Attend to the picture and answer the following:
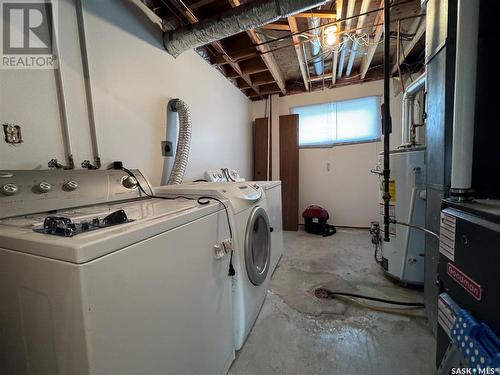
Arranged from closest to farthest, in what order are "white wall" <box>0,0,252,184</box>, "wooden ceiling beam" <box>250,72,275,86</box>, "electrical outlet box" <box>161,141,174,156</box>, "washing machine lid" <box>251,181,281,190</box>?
"white wall" <box>0,0,252,184</box> < "electrical outlet box" <box>161,141,174,156</box> < "washing machine lid" <box>251,181,281,190</box> < "wooden ceiling beam" <box>250,72,275,86</box>

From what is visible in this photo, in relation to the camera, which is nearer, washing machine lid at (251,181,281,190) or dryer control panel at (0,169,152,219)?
dryer control panel at (0,169,152,219)

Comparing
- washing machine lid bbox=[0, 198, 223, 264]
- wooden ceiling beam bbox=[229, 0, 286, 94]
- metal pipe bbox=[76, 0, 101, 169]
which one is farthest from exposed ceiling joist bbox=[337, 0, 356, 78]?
washing machine lid bbox=[0, 198, 223, 264]

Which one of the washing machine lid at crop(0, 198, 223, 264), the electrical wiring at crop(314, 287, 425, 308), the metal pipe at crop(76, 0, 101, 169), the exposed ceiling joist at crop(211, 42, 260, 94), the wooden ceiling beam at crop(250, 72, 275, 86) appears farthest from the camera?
the wooden ceiling beam at crop(250, 72, 275, 86)

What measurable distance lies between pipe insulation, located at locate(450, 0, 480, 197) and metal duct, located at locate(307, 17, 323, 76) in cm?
146

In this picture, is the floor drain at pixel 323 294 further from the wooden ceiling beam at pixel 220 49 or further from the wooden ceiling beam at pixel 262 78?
the wooden ceiling beam at pixel 262 78

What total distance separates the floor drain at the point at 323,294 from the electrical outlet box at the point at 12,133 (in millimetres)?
2149

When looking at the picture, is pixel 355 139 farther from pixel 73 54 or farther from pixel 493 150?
Result: pixel 73 54

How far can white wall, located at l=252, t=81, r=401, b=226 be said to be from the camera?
341 cm

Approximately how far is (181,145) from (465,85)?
5.64 feet

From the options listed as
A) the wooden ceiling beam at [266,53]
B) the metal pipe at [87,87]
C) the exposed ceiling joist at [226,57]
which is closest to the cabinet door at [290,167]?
the wooden ceiling beam at [266,53]

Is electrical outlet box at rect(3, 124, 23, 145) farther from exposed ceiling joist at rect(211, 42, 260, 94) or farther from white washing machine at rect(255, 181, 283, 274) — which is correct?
exposed ceiling joist at rect(211, 42, 260, 94)

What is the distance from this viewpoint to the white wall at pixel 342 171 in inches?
134

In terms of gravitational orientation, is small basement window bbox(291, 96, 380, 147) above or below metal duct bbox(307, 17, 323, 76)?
below

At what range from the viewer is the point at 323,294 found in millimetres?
1810
